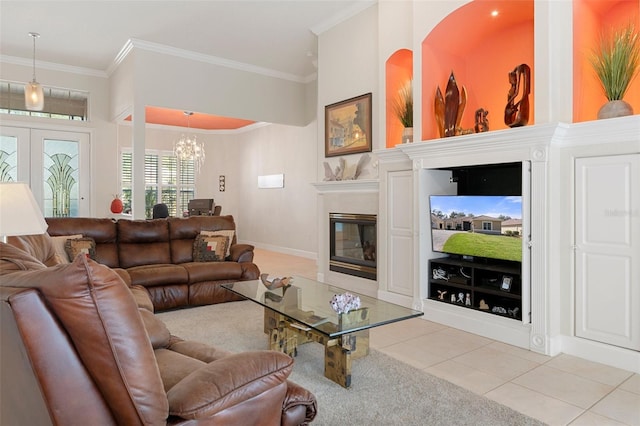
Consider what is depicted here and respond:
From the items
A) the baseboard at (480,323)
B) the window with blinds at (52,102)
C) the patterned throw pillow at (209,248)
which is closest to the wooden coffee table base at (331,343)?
the baseboard at (480,323)

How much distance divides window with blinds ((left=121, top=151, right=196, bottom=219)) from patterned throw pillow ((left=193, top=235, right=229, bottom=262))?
5823 mm

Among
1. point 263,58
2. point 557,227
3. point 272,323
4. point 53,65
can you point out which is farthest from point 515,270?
point 53,65

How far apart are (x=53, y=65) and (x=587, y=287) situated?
828cm

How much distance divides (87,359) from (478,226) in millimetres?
3403

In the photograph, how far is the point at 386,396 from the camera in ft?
8.33

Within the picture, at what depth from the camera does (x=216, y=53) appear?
22.0 feet

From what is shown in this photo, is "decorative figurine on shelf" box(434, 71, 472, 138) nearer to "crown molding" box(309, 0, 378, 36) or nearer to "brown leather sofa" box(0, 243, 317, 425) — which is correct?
"crown molding" box(309, 0, 378, 36)

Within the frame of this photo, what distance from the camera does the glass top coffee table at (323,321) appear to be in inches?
102

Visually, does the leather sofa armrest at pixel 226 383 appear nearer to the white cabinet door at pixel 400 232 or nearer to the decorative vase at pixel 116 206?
the white cabinet door at pixel 400 232

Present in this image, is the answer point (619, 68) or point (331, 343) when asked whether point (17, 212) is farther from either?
point (619, 68)

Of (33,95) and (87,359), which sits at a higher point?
(33,95)

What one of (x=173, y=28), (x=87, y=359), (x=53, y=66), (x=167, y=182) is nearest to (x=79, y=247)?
(x=173, y=28)

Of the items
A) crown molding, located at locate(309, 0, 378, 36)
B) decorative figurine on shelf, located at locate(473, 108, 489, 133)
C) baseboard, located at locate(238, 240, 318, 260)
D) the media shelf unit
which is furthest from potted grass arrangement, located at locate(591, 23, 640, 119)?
baseboard, located at locate(238, 240, 318, 260)

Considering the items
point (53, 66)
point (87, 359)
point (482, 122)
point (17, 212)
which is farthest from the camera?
point (53, 66)
